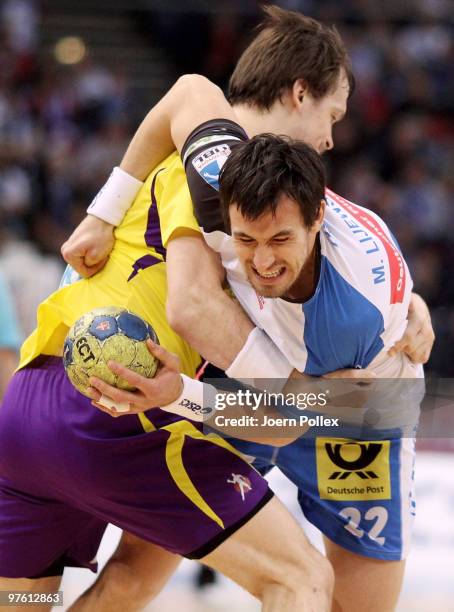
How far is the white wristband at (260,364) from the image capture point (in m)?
3.53

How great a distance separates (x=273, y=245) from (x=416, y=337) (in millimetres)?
878

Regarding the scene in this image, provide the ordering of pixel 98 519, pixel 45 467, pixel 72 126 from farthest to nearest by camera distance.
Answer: pixel 72 126
pixel 98 519
pixel 45 467

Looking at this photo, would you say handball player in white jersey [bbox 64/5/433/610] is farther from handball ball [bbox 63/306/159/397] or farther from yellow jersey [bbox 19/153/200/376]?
handball ball [bbox 63/306/159/397]

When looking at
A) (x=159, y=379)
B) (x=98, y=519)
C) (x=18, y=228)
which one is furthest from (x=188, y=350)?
(x=18, y=228)

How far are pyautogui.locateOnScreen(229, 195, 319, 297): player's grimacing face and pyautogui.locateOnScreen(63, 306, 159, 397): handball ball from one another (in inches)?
16.2

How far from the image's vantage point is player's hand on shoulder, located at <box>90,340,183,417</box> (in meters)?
3.25

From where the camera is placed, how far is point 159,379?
11.0ft

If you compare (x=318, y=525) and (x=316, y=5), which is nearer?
(x=318, y=525)

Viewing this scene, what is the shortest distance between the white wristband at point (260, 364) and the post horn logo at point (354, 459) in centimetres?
77

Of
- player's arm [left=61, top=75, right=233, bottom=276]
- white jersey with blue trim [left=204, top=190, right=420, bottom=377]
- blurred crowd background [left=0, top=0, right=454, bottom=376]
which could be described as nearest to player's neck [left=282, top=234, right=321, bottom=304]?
white jersey with blue trim [left=204, top=190, right=420, bottom=377]

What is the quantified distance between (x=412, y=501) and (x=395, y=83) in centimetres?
1007

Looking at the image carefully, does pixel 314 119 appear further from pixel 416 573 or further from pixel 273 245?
pixel 416 573

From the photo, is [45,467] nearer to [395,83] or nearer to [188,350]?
[188,350]

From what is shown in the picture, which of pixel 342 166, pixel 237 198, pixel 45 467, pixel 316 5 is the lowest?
pixel 342 166
